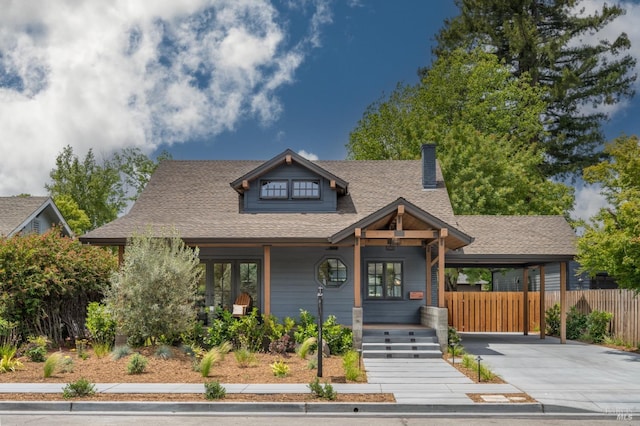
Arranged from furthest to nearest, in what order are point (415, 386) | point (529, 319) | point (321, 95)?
point (321, 95) < point (529, 319) < point (415, 386)

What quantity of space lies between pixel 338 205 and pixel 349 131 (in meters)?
20.9

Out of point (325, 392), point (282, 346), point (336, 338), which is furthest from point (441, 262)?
point (325, 392)

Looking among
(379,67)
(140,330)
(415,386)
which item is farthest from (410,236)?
(379,67)

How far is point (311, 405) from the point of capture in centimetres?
1074

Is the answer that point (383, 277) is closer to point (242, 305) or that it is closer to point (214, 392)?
point (242, 305)

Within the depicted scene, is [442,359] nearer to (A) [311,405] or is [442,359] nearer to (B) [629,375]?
(B) [629,375]

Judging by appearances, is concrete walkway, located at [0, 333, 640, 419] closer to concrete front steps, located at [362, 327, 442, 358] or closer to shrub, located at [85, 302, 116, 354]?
concrete front steps, located at [362, 327, 442, 358]

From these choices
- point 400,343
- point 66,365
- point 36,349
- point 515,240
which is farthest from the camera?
point 515,240

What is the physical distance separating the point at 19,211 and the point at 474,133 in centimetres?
2333

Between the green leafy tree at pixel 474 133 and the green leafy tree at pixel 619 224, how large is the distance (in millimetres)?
12765

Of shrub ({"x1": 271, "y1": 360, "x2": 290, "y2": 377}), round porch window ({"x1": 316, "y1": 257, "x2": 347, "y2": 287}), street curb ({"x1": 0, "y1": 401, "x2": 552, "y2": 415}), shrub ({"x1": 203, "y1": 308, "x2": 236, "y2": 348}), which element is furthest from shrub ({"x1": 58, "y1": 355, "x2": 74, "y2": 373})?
round porch window ({"x1": 316, "y1": 257, "x2": 347, "y2": 287})

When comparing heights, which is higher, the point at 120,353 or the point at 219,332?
the point at 219,332

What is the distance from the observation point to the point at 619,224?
17688mm

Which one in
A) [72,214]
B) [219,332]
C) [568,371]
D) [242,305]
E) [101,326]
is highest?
[72,214]
